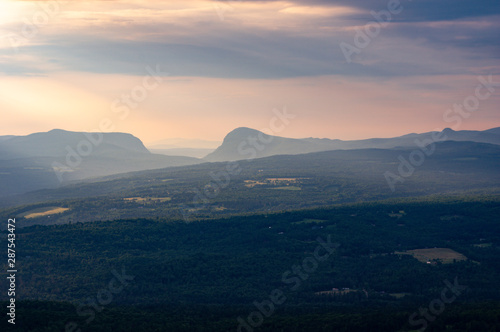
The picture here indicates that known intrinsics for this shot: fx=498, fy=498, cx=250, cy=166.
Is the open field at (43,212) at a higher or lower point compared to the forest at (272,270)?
higher

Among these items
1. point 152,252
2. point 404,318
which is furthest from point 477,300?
point 152,252

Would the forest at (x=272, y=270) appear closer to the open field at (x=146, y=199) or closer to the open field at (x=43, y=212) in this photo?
the open field at (x=43, y=212)

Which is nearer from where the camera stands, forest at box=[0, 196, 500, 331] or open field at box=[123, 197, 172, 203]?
forest at box=[0, 196, 500, 331]

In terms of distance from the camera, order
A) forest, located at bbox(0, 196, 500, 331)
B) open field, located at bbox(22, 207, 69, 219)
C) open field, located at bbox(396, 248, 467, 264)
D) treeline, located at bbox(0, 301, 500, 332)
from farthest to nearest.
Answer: open field, located at bbox(22, 207, 69, 219)
open field, located at bbox(396, 248, 467, 264)
forest, located at bbox(0, 196, 500, 331)
treeline, located at bbox(0, 301, 500, 332)

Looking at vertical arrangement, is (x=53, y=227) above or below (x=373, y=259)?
above

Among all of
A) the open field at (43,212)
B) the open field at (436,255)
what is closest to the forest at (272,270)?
the open field at (436,255)

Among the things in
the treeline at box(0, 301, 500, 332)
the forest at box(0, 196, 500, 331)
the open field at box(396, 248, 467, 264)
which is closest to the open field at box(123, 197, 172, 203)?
the forest at box(0, 196, 500, 331)

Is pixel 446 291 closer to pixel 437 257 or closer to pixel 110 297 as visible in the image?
pixel 437 257

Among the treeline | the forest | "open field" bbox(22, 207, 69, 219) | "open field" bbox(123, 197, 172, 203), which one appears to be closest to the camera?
the treeline

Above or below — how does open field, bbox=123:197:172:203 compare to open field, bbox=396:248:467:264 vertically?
above

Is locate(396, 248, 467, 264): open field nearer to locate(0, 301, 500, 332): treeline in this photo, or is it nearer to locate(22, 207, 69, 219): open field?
locate(0, 301, 500, 332): treeline

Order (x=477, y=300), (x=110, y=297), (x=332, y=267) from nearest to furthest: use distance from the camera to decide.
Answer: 1. (x=477, y=300)
2. (x=110, y=297)
3. (x=332, y=267)
